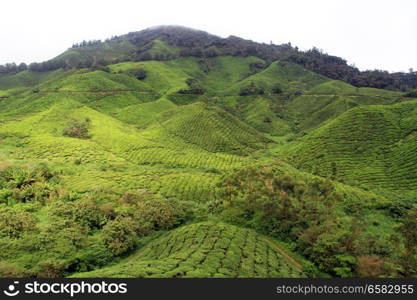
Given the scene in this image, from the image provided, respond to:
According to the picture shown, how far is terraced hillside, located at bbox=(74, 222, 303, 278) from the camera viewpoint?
2447cm

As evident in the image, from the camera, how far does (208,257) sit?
28703mm

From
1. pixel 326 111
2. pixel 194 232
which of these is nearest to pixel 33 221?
pixel 194 232

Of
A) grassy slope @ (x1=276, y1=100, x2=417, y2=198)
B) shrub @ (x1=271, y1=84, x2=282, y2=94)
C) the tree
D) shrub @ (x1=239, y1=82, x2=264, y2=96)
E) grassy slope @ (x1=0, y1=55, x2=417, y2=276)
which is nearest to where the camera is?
the tree

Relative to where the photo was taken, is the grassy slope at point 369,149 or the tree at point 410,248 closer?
the tree at point 410,248

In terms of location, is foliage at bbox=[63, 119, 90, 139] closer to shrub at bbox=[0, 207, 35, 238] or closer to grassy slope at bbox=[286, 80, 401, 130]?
shrub at bbox=[0, 207, 35, 238]

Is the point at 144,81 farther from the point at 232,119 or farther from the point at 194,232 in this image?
the point at 194,232

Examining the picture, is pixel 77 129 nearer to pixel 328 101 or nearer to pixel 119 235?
pixel 119 235

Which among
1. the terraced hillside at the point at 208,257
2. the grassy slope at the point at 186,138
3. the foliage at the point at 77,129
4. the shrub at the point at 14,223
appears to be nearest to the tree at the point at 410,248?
the terraced hillside at the point at 208,257

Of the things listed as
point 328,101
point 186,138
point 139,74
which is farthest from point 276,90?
point 186,138

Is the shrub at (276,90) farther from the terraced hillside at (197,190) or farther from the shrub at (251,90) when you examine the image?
the terraced hillside at (197,190)

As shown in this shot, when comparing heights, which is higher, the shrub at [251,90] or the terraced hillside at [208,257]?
the shrub at [251,90]

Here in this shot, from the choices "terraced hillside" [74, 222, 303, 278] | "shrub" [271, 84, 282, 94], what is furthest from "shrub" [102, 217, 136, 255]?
"shrub" [271, 84, 282, 94]

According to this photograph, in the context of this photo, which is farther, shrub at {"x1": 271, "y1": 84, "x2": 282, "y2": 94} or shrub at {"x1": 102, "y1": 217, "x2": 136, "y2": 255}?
shrub at {"x1": 271, "y1": 84, "x2": 282, "y2": 94}

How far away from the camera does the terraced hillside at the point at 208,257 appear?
24.5 metres
